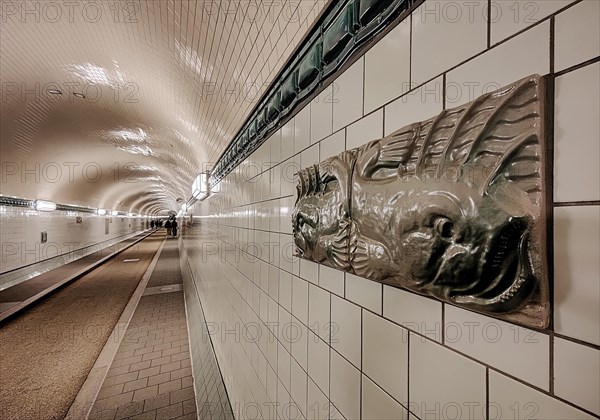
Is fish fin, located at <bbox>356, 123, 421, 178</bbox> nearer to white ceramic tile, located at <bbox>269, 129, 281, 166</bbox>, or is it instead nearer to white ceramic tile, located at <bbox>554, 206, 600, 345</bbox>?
white ceramic tile, located at <bbox>554, 206, 600, 345</bbox>

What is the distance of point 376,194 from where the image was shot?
0.75 m

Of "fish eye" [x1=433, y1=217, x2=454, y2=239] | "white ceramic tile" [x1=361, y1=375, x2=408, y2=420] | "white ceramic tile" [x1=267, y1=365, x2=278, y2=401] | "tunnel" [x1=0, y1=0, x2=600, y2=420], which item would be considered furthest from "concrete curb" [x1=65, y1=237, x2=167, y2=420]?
"fish eye" [x1=433, y1=217, x2=454, y2=239]

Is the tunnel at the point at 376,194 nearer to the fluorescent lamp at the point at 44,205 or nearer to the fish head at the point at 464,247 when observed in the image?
the fish head at the point at 464,247

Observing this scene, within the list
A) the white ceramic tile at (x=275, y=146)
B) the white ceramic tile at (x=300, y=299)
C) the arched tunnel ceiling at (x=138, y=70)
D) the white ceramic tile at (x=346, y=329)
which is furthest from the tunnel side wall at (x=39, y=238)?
the white ceramic tile at (x=346, y=329)

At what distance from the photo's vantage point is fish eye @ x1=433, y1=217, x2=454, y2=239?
1.81ft

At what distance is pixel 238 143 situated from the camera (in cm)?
271

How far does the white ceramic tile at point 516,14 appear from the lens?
470 millimetres

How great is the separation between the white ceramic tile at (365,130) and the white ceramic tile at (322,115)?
156 mm

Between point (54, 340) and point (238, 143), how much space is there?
16.0ft

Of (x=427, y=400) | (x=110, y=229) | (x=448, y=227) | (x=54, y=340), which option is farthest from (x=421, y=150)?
(x=110, y=229)

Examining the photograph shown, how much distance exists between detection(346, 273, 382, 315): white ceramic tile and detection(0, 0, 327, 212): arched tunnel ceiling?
43.6 inches

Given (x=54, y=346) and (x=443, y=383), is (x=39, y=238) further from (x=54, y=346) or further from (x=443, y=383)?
(x=443, y=383)

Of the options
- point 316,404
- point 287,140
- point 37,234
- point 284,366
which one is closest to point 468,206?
point 316,404

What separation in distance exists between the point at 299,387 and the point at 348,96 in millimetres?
1320
